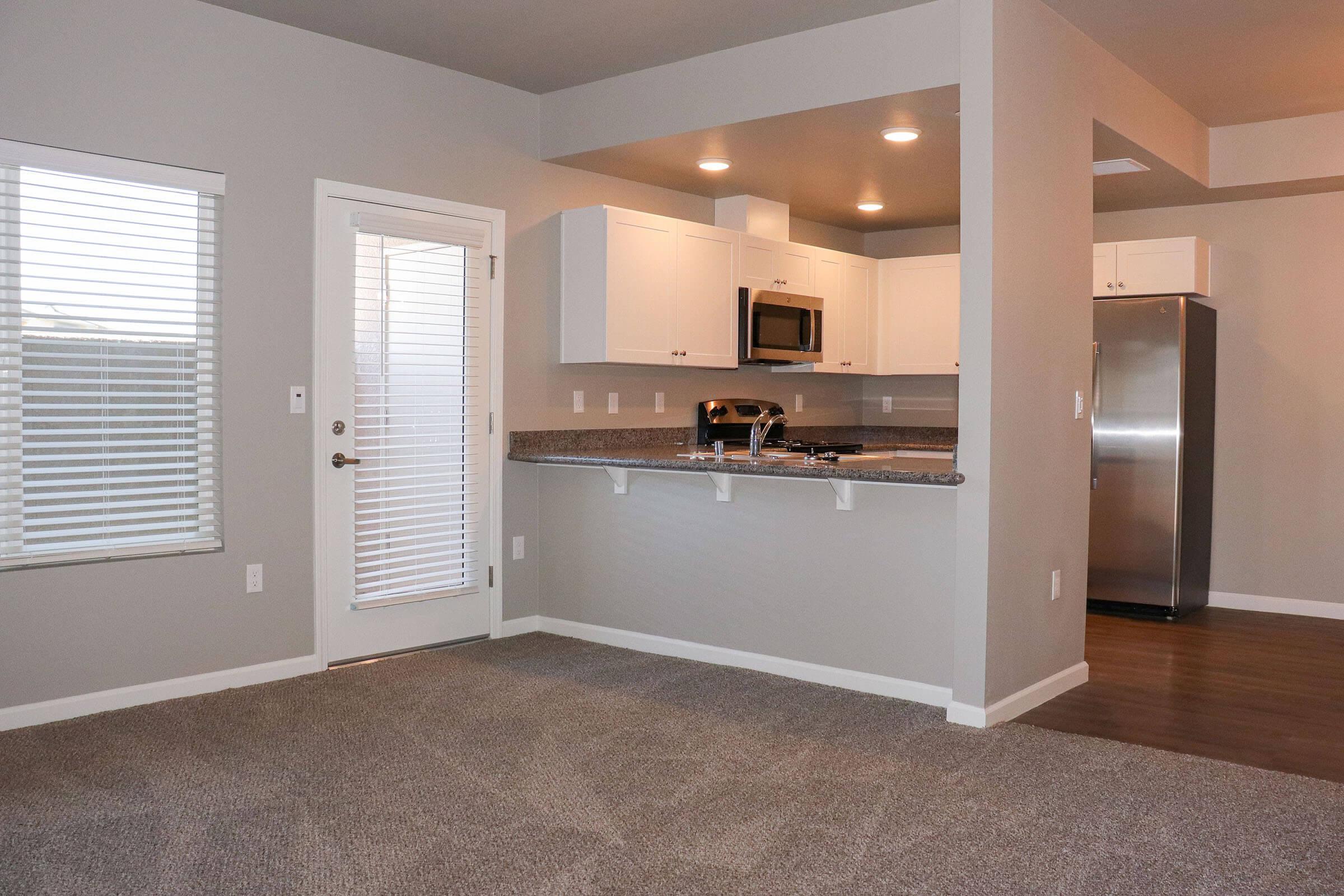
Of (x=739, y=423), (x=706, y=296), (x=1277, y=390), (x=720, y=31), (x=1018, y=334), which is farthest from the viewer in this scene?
(x=739, y=423)

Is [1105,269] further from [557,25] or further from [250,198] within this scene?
[250,198]

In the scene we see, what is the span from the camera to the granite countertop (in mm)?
3781

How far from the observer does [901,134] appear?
4.48m

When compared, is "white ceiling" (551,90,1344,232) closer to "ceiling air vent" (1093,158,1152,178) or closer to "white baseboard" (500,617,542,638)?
"ceiling air vent" (1093,158,1152,178)

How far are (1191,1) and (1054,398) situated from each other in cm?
144

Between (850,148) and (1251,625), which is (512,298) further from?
(1251,625)

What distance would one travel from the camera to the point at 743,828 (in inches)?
108

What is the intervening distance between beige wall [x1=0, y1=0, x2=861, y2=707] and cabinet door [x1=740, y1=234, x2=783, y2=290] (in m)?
1.14

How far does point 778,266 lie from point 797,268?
0.61 feet

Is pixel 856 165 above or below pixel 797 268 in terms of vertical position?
above

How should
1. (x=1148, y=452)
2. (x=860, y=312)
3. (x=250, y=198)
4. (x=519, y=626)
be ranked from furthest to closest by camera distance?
(x=860, y=312)
(x=1148, y=452)
(x=519, y=626)
(x=250, y=198)

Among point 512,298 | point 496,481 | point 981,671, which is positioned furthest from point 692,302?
point 981,671

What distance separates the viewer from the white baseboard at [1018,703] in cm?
366

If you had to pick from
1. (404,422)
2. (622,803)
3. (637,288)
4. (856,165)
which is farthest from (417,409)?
(856,165)
